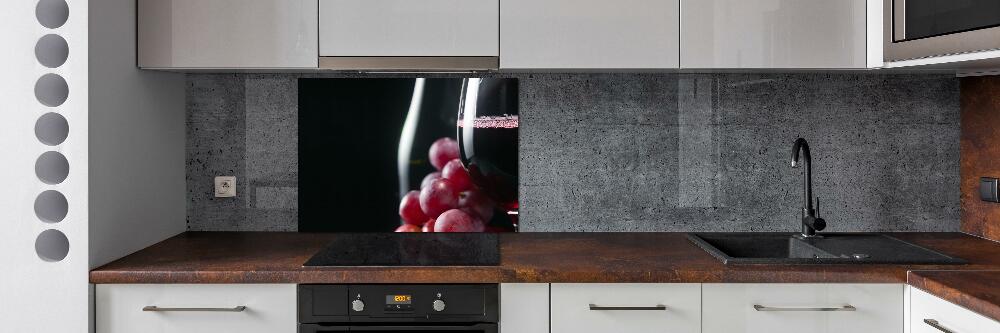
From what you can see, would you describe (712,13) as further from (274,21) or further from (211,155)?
(211,155)

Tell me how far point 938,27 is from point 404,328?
5.19 ft

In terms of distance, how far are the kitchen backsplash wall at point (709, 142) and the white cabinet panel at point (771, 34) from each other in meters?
0.36

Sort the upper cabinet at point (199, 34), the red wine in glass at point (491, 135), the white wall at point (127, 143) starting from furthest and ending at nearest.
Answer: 1. the red wine in glass at point (491, 135)
2. the upper cabinet at point (199, 34)
3. the white wall at point (127, 143)

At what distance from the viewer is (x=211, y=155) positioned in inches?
103

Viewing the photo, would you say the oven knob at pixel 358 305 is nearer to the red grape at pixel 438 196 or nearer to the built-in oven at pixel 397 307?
the built-in oven at pixel 397 307

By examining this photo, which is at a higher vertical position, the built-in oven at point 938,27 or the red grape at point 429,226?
the built-in oven at point 938,27

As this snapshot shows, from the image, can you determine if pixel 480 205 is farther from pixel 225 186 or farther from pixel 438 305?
pixel 225 186

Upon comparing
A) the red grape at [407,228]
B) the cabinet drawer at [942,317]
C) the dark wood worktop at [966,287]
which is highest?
the red grape at [407,228]

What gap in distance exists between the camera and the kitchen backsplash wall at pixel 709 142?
2592 mm

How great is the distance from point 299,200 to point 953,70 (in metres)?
2.17

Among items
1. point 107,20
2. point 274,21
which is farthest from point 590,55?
point 107,20

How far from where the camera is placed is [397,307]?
1.94m
